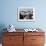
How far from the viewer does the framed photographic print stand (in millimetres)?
4090

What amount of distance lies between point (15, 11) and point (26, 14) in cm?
37

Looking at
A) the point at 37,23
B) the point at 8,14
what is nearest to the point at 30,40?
the point at 37,23

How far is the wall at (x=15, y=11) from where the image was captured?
4.09 meters

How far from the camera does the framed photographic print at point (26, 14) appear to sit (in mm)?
4090

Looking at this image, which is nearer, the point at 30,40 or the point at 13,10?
the point at 30,40

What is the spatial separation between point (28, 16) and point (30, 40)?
0.88 meters

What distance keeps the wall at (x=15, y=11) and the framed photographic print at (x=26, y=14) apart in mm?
118

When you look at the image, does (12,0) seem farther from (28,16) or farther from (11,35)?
(11,35)

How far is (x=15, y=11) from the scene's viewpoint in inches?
161

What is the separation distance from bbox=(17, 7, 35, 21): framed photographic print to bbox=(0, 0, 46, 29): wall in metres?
0.12

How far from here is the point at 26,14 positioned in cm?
412

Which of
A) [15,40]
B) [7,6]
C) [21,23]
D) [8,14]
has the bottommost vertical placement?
[15,40]

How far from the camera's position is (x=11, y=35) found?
11.8ft

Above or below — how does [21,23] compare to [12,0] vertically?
below
